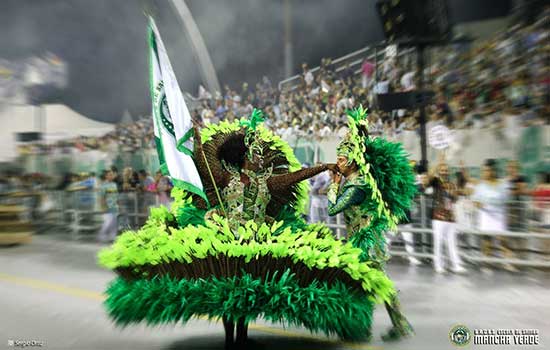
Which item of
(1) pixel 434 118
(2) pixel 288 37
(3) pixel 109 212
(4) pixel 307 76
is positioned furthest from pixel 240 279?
(2) pixel 288 37

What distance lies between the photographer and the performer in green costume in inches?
186

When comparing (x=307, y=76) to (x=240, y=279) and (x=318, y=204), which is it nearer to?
(x=318, y=204)

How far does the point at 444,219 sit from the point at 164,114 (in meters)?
5.38

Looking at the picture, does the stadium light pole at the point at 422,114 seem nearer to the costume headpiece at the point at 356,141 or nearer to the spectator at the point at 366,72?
the spectator at the point at 366,72

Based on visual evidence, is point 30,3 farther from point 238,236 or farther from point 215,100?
point 238,236

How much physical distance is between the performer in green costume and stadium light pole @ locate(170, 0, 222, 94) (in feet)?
49.3

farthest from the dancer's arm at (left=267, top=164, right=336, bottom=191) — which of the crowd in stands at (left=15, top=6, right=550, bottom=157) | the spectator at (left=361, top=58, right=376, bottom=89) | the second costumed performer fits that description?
the spectator at (left=361, top=58, right=376, bottom=89)

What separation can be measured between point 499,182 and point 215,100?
12.1 meters

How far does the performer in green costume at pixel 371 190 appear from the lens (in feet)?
15.5

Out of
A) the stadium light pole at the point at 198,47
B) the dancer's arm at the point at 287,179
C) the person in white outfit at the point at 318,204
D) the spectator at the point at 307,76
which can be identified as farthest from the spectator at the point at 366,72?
the dancer's arm at the point at 287,179

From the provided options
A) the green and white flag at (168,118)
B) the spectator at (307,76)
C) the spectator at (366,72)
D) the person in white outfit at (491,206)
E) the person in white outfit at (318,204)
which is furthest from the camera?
the spectator at (307,76)

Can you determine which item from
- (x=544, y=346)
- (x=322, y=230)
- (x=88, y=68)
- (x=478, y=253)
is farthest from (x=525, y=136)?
(x=88, y=68)

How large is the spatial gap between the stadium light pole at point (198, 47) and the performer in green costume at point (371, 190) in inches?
592

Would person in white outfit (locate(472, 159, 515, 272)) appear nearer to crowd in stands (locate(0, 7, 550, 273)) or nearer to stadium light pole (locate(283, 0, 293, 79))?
crowd in stands (locate(0, 7, 550, 273))
